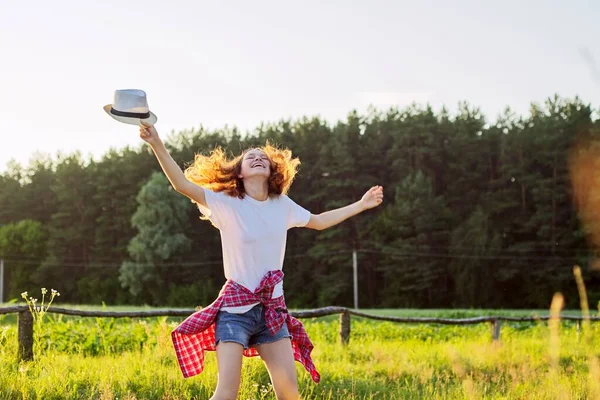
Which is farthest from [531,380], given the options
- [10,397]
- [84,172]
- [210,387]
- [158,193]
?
[84,172]

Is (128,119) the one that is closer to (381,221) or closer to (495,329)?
(495,329)

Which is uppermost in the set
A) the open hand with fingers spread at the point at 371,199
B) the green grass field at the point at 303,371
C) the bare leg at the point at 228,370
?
the open hand with fingers spread at the point at 371,199

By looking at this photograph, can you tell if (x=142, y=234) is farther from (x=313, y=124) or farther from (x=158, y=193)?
(x=313, y=124)

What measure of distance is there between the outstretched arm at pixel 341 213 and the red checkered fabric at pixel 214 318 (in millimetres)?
662

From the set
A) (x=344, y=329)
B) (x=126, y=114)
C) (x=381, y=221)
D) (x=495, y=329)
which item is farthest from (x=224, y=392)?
(x=381, y=221)

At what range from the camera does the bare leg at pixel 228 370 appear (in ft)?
14.0

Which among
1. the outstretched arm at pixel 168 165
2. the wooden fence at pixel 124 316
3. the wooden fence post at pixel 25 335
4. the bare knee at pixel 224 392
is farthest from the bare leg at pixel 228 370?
the wooden fence post at pixel 25 335

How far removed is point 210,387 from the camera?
611 centimetres

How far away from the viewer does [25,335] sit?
23.4 ft

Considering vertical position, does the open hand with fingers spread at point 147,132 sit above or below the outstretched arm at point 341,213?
above

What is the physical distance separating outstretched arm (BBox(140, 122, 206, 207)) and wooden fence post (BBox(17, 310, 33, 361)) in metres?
3.22

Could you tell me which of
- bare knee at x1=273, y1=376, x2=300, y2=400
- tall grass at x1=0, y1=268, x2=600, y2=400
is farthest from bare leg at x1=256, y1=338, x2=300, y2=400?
tall grass at x1=0, y1=268, x2=600, y2=400

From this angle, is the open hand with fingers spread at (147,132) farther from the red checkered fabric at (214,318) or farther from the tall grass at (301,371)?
the tall grass at (301,371)

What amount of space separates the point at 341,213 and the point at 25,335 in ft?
11.3
